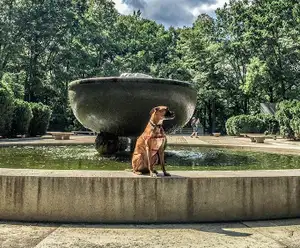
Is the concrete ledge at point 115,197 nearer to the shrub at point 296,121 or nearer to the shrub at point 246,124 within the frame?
the shrub at point 296,121

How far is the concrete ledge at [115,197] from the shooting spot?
403 centimetres

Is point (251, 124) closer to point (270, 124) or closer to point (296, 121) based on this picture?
point (270, 124)

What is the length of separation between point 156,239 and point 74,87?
431 cm

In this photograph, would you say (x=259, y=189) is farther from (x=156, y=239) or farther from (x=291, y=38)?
(x=291, y=38)

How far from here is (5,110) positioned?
18.3 m

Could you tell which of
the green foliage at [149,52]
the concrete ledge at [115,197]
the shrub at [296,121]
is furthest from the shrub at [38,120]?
the concrete ledge at [115,197]

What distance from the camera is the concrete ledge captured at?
13.2 ft

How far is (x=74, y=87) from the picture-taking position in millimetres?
7090

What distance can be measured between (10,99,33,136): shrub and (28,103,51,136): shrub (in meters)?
2.21

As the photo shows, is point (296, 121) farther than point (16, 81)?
No

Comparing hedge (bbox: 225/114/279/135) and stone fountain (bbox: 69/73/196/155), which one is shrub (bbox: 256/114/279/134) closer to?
hedge (bbox: 225/114/279/135)

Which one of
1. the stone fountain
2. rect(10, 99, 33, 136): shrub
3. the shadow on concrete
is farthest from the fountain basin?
rect(10, 99, 33, 136): shrub

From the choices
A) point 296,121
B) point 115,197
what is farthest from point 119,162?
point 296,121

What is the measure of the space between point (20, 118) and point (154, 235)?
17.9m
